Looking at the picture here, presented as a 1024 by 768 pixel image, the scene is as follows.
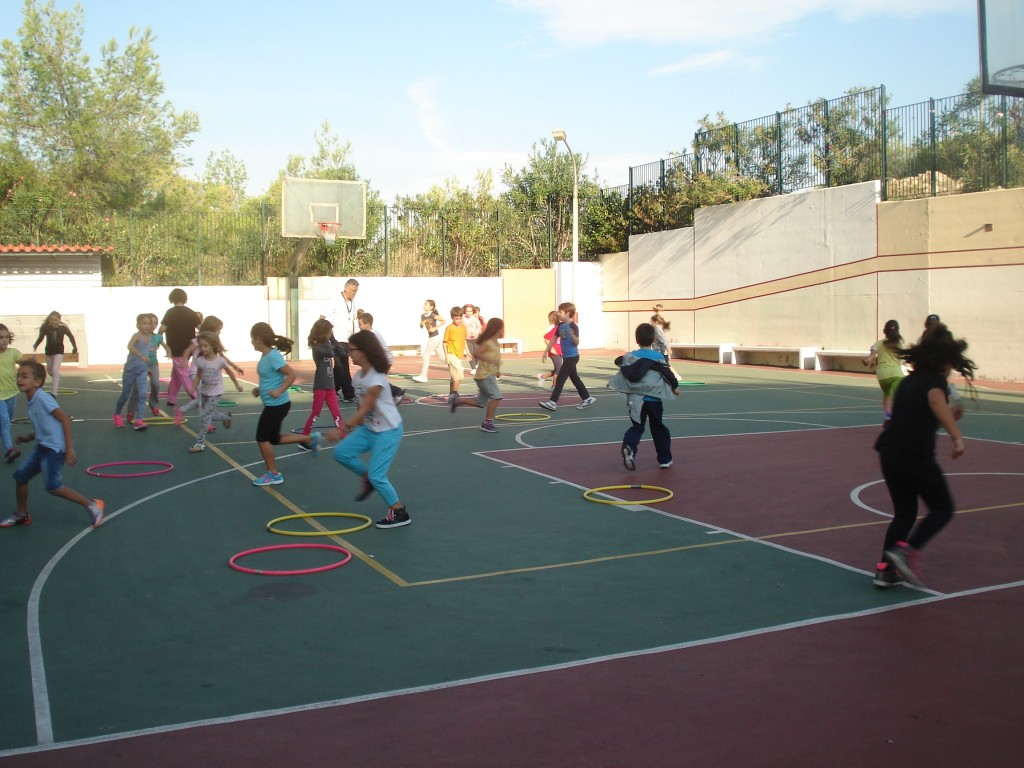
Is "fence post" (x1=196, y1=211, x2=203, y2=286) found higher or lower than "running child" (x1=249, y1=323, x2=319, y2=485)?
higher

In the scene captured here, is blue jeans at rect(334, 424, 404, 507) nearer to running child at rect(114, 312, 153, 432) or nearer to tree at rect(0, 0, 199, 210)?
running child at rect(114, 312, 153, 432)

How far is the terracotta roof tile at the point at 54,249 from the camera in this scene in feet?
94.5

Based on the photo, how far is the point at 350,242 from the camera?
36719 millimetres

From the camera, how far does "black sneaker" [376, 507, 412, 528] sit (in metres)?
8.59

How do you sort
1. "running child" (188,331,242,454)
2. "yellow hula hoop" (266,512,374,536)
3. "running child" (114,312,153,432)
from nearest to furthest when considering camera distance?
"yellow hula hoop" (266,512,374,536), "running child" (188,331,242,454), "running child" (114,312,153,432)

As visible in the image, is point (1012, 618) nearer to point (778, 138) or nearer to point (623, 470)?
point (623, 470)

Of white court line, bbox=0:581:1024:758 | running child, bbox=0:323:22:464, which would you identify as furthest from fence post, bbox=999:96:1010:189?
running child, bbox=0:323:22:464

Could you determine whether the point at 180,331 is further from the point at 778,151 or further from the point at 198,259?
the point at 778,151

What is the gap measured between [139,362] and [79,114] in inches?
1428

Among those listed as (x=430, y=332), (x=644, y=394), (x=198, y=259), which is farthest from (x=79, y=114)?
(x=644, y=394)

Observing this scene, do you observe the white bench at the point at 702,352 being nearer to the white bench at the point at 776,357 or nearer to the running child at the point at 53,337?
the white bench at the point at 776,357

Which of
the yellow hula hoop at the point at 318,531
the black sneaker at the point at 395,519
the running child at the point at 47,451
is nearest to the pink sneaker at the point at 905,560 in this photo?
the black sneaker at the point at 395,519

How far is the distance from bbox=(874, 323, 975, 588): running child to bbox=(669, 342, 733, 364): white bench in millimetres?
24390

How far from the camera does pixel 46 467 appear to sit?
8.45 metres
